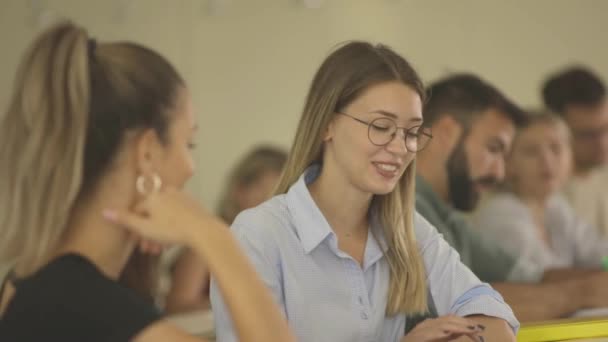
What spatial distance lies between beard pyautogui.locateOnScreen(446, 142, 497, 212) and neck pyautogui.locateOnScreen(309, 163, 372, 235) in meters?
0.78

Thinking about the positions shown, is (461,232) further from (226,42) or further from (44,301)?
(226,42)

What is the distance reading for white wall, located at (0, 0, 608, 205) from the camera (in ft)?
11.2

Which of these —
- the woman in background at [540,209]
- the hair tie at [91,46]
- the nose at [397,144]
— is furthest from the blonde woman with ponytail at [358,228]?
the woman in background at [540,209]

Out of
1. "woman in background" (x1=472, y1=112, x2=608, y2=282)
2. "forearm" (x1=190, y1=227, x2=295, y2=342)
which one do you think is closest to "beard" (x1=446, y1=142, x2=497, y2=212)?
"woman in background" (x1=472, y1=112, x2=608, y2=282)

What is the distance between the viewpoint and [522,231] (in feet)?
9.55

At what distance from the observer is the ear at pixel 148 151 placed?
1203 millimetres

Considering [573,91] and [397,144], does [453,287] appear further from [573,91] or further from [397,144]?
[573,91]

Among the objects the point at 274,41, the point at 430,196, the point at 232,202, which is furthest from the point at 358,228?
the point at 274,41

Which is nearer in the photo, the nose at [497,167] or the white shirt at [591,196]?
the nose at [497,167]

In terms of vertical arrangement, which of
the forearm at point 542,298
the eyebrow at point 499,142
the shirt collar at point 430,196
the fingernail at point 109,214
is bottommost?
the forearm at point 542,298

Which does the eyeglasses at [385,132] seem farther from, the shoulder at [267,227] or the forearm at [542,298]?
the forearm at [542,298]

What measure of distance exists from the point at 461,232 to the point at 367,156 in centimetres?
82

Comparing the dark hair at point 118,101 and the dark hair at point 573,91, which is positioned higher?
the dark hair at point 118,101

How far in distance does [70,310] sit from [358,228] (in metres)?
0.65
